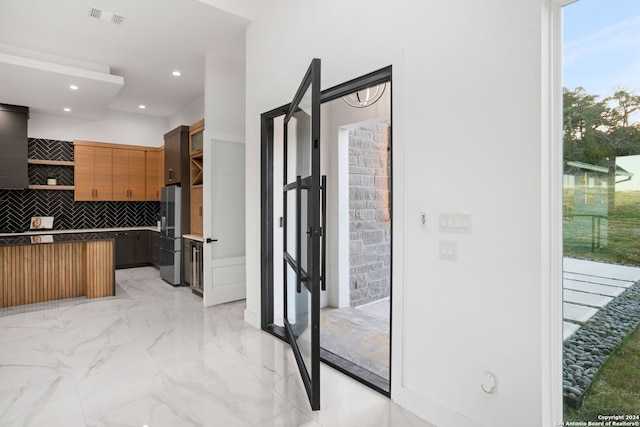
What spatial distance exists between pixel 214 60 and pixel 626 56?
14.3 ft

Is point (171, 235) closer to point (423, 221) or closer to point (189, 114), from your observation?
point (189, 114)

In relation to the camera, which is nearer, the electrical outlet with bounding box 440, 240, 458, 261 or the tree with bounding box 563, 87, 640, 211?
the tree with bounding box 563, 87, 640, 211

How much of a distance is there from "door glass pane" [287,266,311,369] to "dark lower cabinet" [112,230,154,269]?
16.4 feet

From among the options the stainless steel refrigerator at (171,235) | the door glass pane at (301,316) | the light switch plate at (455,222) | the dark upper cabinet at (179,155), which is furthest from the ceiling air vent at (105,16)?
the light switch plate at (455,222)

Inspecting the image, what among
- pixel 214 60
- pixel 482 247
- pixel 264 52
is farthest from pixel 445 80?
pixel 214 60

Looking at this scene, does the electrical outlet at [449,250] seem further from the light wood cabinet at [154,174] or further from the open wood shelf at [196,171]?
the light wood cabinet at [154,174]

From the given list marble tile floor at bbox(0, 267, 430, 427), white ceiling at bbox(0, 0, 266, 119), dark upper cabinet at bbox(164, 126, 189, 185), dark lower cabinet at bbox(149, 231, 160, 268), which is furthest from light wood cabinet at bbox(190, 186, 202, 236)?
dark lower cabinet at bbox(149, 231, 160, 268)

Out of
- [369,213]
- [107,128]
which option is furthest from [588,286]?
[107,128]

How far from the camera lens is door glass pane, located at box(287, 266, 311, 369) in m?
2.50

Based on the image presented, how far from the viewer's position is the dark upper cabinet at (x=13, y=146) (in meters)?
5.76

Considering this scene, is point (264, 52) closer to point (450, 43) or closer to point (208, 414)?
point (450, 43)

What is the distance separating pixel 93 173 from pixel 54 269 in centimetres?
264

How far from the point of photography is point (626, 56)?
1.37m

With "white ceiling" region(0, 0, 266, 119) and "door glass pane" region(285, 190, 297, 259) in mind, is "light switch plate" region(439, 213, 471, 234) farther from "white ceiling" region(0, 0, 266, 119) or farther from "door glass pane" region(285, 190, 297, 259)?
"white ceiling" region(0, 0, 266, 119)
